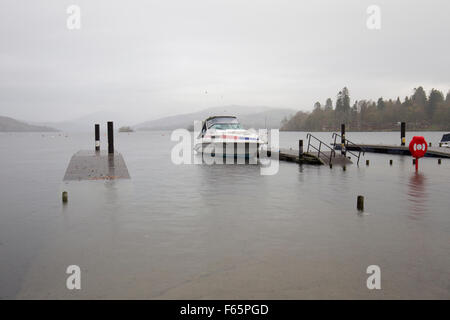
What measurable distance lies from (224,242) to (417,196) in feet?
34.2

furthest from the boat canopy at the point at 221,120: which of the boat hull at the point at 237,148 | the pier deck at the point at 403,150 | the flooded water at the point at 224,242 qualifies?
the flooded water at the point at 224,242

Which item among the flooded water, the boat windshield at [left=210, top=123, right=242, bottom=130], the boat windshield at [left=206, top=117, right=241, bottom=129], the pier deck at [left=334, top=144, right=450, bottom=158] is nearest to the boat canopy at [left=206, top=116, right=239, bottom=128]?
the boat windshield at [left=206, top=117, right=241, bottom=129]

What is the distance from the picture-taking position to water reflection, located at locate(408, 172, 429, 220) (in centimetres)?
1217

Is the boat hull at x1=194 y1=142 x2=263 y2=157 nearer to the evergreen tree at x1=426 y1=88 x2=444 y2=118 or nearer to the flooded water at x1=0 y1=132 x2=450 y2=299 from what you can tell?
the flooded water at x1=0 y1=132 x2=450 y2=299

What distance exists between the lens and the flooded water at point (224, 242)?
6035mm

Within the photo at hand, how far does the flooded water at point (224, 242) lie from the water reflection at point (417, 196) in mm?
69

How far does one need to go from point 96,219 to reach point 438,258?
28.3ft

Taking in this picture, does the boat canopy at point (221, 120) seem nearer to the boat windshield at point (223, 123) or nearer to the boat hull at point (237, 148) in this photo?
the boat windshield at point (223, 123)

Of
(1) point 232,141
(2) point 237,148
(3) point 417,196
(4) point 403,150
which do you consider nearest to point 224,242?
(3) point 417,196

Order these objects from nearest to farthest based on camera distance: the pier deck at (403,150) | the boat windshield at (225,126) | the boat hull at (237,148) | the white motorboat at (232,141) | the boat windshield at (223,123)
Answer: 1. the white motorboat at (232,141)
2. the boat hull at (237,148)
3. the pier deck at (403,150)
4. the boat windshield at (225,126)
5. the boat windshield at (223,123)

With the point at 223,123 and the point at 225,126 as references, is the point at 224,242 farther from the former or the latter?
the point at 223,123

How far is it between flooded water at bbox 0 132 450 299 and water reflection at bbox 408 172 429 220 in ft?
0.23
